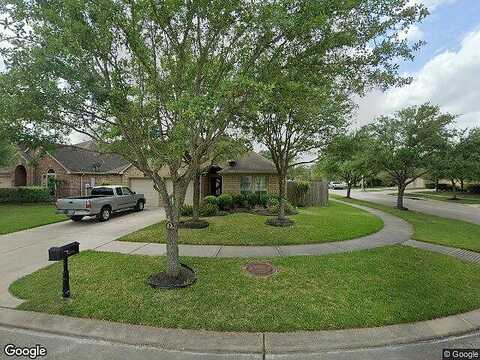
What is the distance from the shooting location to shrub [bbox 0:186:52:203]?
Result: 71.9 feet

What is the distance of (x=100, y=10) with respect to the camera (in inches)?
198

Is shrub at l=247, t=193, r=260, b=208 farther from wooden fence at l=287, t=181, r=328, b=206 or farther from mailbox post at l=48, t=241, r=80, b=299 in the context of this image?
mailbox post at l=48, t=241, r=80, b=299

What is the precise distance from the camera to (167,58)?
21.5ft

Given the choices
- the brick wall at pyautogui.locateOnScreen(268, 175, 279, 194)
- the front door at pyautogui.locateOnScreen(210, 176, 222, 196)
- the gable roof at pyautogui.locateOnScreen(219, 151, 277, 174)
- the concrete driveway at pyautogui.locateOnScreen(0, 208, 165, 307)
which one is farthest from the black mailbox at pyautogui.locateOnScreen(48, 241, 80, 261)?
the front door at pyautogui.locateOnScreen(210, 176, 222, 196)

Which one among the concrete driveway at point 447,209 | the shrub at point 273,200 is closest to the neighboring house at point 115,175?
the shrub at point 273,200

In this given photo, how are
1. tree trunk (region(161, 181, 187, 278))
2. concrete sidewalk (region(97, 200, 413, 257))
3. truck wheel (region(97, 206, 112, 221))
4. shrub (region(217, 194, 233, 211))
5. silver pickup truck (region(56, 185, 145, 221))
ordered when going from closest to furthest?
tree trunk (region(161, 181, 187, 278)), concrete sidewalk (region(97, 200, 413, 257)), silver pickup truck (region(56, 185, 145, 221)), truck wheel (region(97, 206, 112, 221)), shrub (region(217, 194, 233, 211))

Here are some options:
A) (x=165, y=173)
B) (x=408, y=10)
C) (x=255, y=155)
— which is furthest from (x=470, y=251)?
A: (x=165, y=173)

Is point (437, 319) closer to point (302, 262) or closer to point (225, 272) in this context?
point (302, 262)

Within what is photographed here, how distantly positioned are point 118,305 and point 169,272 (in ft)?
4.19

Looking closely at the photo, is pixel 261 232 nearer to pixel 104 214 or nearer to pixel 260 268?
pixel 260 268

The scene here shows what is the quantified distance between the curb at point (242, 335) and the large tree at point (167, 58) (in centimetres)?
187

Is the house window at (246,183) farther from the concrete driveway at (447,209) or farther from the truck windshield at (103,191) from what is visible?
the concrete driveway at (447,209)

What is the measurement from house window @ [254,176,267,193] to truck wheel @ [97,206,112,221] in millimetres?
9234

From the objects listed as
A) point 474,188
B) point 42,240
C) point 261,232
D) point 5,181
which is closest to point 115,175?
point 5,181
